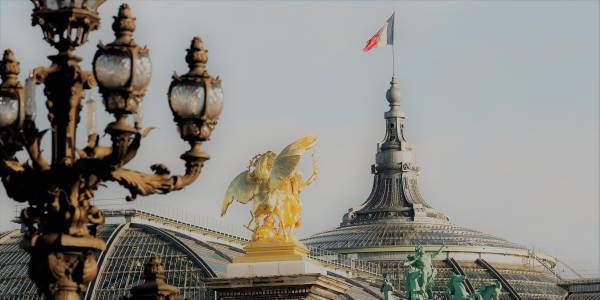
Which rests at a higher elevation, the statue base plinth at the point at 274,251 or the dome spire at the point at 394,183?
the dome spire at the point at 394,183

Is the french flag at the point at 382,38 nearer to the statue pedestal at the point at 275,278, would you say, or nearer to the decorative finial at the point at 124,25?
the statue pedestal at the point at 275,278

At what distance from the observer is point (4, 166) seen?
22.3 metres

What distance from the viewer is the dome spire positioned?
154875 mm

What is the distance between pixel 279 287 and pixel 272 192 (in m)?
2.68

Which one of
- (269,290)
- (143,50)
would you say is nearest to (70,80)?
(143,50)

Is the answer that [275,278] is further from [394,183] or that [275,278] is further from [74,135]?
[394,183]

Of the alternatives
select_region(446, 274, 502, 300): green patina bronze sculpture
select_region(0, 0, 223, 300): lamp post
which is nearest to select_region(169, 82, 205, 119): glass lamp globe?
select_region(0, 0, 223, 300): lamp post

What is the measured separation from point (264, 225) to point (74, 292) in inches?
1304

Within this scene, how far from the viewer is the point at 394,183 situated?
155875 millimetres

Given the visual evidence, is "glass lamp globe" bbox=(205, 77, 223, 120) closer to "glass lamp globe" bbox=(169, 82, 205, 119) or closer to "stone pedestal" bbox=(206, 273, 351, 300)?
"glass lamp globe" bbox=(169, 82, 205, 119)

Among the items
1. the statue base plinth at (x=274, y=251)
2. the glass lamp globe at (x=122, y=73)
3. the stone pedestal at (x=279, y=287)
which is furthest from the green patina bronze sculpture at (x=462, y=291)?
the glass lamp globe at (x=122, y=73)

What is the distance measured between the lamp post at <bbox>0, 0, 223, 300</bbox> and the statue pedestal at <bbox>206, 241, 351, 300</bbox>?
31.1 meters

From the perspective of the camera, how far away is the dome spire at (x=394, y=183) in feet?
508

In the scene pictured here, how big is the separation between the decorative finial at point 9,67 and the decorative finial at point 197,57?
2018 mm
